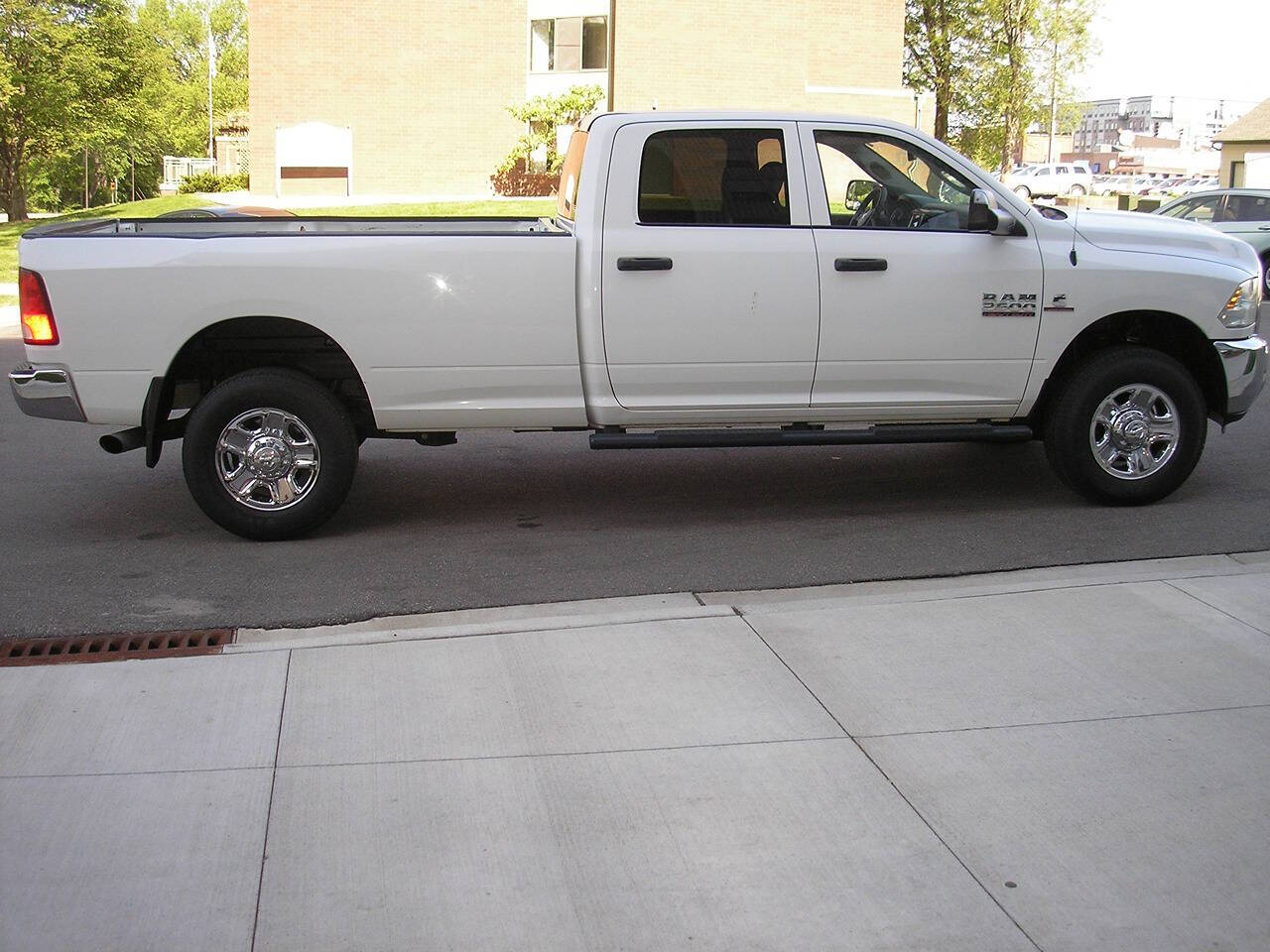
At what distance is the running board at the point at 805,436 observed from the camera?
7094 mm

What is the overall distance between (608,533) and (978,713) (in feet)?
9.23

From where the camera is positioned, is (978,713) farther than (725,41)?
No

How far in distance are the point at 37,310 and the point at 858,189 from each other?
4218 millimetres

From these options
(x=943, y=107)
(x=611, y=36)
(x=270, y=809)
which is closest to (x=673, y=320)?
(x=270, y=809)

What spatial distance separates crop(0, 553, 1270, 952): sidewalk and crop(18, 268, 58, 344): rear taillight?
2042mm

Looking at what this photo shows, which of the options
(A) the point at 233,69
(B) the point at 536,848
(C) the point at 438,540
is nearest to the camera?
(B) the point at 536,848

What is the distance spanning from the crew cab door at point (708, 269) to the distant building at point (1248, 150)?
143 ft

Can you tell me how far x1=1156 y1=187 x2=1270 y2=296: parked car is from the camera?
21.0 meters

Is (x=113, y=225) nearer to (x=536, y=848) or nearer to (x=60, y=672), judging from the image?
(x=60, y=672)

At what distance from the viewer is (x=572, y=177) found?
301 inches

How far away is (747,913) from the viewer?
3615 millimetres

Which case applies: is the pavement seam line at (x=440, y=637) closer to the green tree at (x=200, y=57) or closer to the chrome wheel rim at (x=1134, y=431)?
the chrome wheel rim at (x=1134, y=431)

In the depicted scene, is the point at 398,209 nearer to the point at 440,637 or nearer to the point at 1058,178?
the point at 440,637

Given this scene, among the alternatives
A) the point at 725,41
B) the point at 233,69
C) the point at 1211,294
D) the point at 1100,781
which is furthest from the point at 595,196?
the point at 233,69
